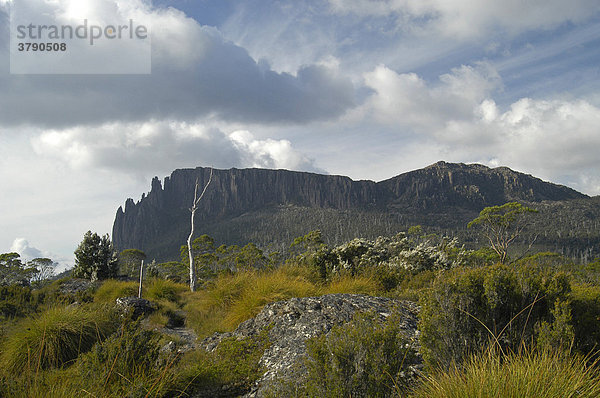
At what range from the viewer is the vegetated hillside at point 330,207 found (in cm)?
12094

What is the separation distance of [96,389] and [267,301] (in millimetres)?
3936

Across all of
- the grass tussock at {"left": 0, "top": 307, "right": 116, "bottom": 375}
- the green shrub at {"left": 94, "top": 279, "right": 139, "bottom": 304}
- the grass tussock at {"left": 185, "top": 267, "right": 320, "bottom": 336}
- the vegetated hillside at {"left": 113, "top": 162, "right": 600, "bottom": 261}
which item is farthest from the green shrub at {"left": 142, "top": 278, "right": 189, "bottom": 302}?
the vegetated hillside at {"left": 113, "top": 162, "right": 600, "bottom": 261}

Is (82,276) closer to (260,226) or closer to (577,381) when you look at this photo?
(577,381)

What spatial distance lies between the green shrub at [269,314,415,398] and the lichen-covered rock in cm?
135

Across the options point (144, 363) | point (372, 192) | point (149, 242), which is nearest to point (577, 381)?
point (144, 363)

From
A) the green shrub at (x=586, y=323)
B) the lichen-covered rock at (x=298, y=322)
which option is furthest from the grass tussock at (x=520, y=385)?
the lichen-covered rock at (x=298, y=322)

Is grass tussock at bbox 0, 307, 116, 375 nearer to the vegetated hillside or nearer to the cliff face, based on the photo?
the vegetated hillside

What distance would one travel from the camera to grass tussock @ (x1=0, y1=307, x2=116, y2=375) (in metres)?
5.14

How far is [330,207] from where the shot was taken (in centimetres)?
17375

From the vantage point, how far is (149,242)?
144 m

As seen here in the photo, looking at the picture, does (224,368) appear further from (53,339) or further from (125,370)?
(53,339)

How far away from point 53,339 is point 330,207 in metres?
169

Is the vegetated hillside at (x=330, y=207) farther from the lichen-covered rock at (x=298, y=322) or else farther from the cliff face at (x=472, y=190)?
the lichen-covered rock at (x=298, y=322)

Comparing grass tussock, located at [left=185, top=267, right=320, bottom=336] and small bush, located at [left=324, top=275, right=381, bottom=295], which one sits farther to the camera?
small bush, located at [left=324, top=275, right=381, bottom=295]
